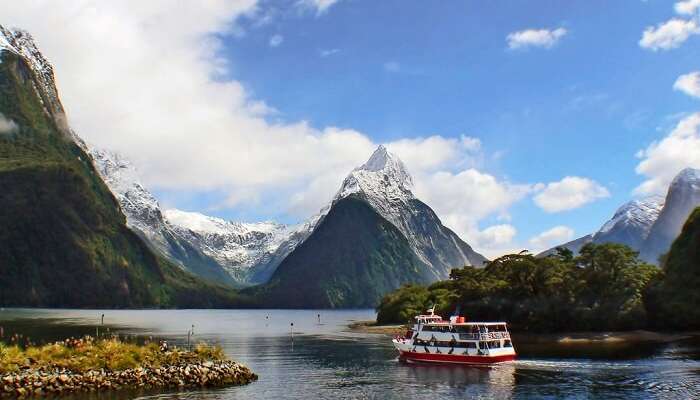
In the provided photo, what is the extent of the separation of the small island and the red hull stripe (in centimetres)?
3689

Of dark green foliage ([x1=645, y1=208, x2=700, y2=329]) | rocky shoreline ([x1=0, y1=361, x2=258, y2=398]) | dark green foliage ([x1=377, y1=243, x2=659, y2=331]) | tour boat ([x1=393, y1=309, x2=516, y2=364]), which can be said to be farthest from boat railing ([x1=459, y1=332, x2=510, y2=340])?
dark green foliage ([x1=645, y1=208, x2=700, y2=329])

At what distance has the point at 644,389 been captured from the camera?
253 ft

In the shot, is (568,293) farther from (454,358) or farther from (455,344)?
(454,358)

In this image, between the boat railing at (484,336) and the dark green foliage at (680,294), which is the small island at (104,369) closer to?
the boat railing at (484,336)

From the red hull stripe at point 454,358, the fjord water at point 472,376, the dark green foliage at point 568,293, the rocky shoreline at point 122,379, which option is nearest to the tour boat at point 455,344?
A: the red hull stripe at point 454,358

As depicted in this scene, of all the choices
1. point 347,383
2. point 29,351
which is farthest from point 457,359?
point 29,351

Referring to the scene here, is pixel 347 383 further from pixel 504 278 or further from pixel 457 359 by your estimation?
pixel 504 278

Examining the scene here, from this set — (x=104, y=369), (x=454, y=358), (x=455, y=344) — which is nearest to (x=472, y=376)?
(x=454, y=358)

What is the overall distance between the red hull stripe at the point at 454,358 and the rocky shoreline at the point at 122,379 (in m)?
36.9

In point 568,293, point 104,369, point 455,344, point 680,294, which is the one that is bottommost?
point 104,369

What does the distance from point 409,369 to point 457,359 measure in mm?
10190

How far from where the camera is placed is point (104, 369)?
246ft

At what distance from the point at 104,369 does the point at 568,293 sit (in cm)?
11648

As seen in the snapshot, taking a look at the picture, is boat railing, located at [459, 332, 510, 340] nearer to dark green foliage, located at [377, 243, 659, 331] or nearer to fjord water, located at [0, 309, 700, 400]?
fjord water, located at [0, 309, 700, 400]
